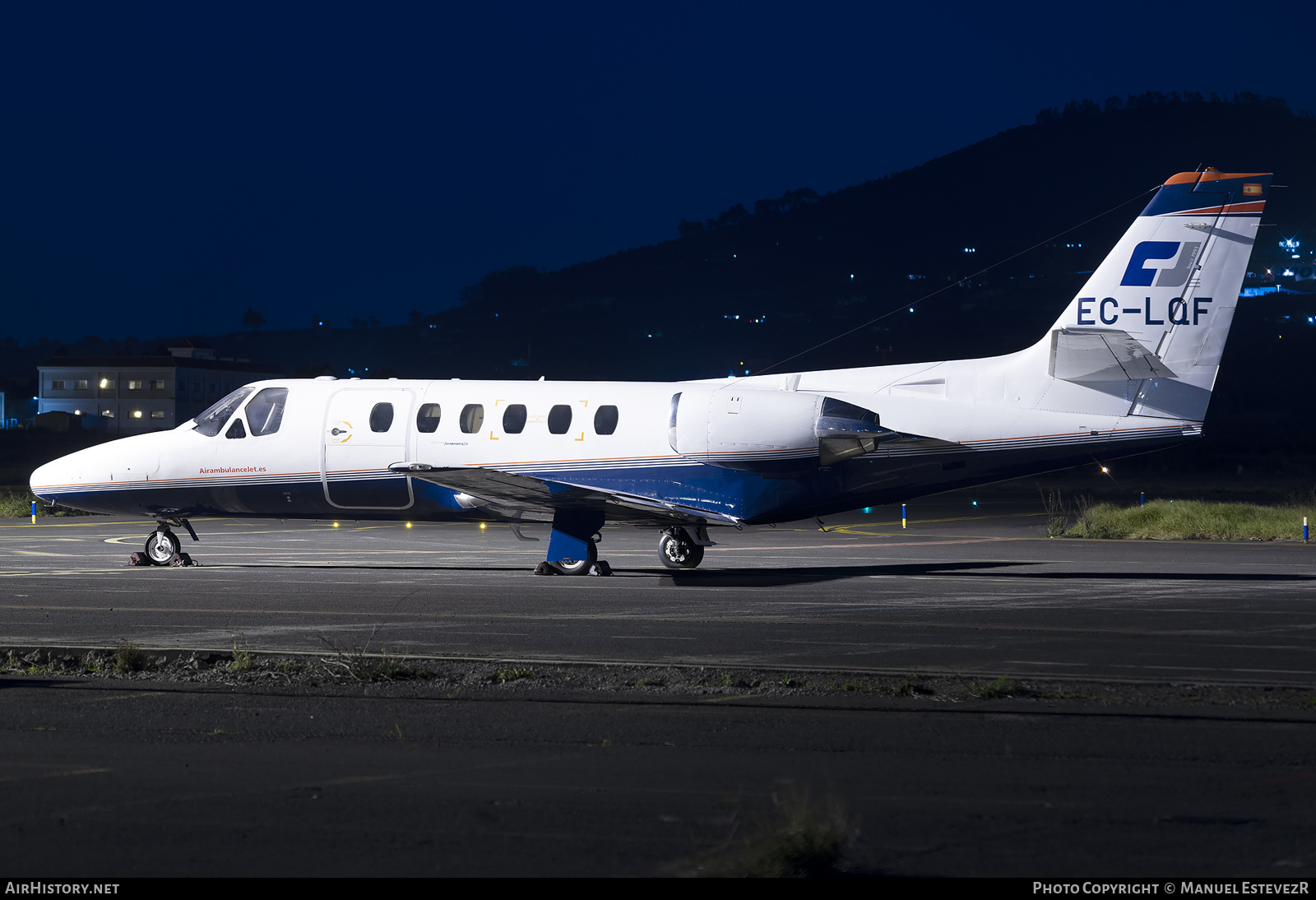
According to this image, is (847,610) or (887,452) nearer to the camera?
(847,610)

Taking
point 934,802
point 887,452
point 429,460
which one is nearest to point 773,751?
point 934,802

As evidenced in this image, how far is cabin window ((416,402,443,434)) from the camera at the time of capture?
21.6 meters

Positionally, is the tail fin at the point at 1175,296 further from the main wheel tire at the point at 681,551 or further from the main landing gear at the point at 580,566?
the main landing gear at the point at 580,566

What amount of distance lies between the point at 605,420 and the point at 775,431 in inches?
115

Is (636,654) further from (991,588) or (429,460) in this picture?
(429,460)

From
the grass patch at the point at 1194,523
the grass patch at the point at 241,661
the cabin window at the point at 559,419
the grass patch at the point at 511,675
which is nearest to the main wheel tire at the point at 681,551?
the cabin window at the point at 559,419

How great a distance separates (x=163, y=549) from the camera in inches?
869

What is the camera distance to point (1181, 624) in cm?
1482

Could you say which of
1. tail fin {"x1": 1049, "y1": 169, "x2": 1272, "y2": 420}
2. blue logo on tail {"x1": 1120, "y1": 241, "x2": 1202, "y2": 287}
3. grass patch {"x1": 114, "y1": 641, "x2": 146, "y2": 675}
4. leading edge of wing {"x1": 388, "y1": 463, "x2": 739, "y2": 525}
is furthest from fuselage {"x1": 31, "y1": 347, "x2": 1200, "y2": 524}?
grass patch {"x1": 114, "y1": 641, "x2": 146, "y2": 675}

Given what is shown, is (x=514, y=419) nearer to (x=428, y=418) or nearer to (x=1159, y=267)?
(x=428, y=418)

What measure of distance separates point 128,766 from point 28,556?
59.7ft

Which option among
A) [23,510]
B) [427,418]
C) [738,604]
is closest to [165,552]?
[427,418]

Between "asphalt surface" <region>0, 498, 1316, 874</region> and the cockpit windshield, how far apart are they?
4.37m

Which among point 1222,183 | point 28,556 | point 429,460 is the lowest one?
point 28,556
